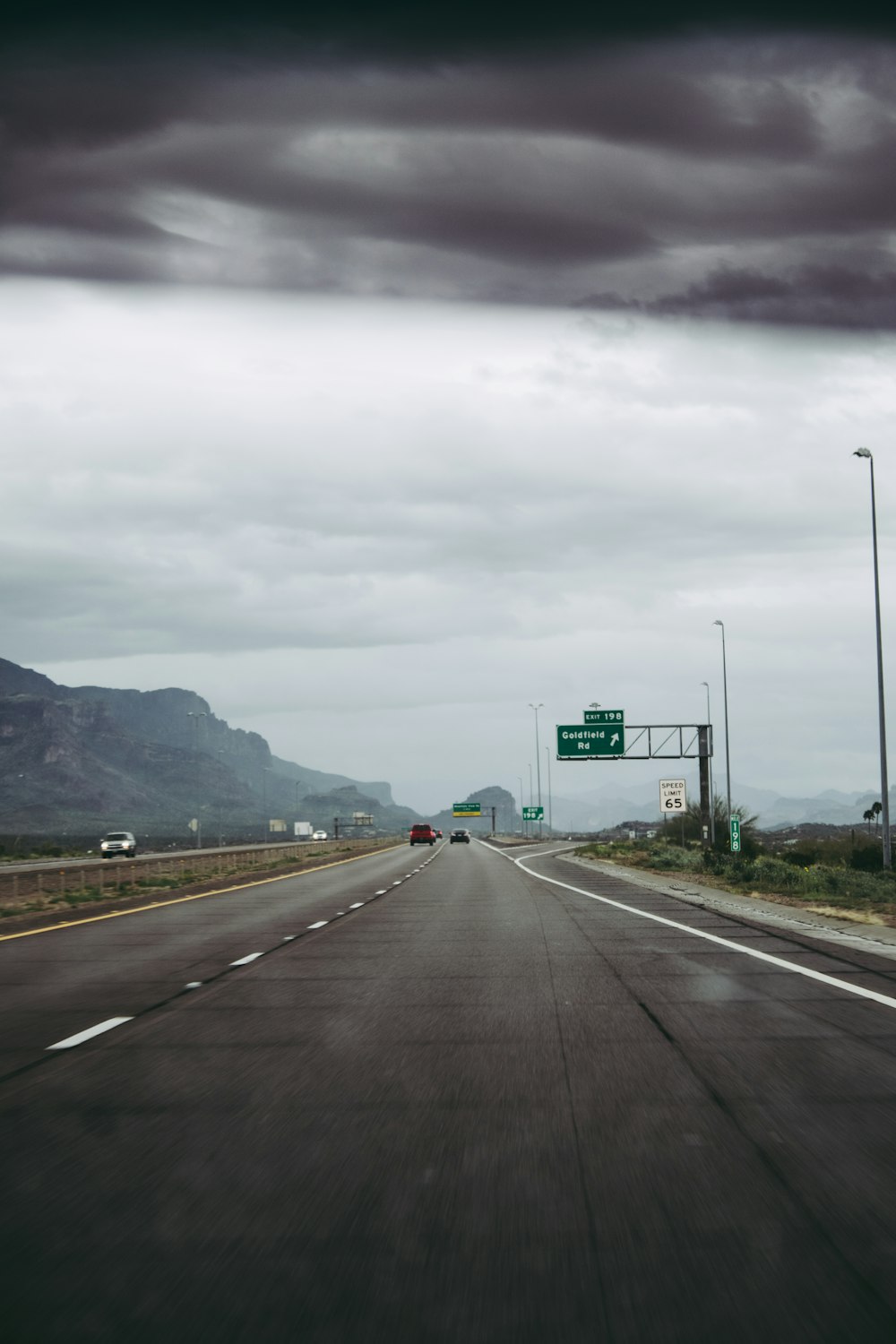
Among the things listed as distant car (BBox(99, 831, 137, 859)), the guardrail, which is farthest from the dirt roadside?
distant car (BBox(99, 831, 137, 859))

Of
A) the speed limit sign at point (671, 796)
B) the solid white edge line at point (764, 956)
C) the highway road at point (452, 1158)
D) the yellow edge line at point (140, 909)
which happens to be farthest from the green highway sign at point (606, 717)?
the highway road at point (452, 1158)

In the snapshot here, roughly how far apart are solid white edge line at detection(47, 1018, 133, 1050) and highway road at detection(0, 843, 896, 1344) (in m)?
0.05

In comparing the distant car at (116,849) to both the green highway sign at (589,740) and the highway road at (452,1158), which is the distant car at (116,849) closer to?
the green highway sign at (589,740)

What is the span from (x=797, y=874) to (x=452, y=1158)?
32.5 meters

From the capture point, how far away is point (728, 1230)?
536 centimetres

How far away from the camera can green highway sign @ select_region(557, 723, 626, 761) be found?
67750 millimetres

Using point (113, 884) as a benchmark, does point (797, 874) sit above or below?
above

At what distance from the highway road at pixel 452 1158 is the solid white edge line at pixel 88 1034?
5 centimetres

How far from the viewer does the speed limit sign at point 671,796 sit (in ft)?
177

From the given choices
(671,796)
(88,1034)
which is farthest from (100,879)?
(88,1034)

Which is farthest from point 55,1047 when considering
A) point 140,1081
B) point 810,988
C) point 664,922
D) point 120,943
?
point 664,922

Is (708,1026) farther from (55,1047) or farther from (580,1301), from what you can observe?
(580,1301)

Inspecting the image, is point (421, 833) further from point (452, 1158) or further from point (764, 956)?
point (452, 1158)

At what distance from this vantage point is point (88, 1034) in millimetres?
10242
